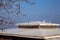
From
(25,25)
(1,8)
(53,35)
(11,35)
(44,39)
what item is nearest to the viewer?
(1,8)

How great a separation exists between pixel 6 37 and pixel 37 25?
292 centimetres

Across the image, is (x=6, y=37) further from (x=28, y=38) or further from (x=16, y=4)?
(x=16, y=4)

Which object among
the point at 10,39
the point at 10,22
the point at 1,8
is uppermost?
the point at 1,8

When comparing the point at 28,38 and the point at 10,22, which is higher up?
the point at 10,22

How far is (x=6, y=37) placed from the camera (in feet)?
35.8

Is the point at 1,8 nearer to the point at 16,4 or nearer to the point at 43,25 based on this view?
the point at 16,4

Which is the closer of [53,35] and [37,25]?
[53,35]

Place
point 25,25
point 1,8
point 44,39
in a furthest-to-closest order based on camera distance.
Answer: point 25,25
point 44,39
point 1,8

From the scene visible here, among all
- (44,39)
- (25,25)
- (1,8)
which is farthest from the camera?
(25,25)

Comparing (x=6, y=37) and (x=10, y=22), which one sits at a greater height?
(x=10, y=22)

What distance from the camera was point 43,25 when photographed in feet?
41.4

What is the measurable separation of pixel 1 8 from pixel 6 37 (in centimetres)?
492

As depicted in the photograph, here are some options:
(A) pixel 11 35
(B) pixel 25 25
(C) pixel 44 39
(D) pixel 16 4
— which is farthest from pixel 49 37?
(B) pixel 25 25

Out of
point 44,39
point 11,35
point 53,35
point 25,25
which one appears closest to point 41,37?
point 44,39
